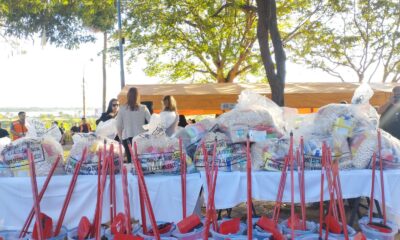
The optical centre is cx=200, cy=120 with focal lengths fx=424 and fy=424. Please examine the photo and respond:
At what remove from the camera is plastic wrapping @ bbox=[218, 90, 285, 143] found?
8.54 ft

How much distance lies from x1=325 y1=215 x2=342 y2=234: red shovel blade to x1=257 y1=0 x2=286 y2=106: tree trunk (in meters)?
3.37

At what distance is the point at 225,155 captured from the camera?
8.28ft

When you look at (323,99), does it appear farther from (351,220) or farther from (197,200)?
(197,200)

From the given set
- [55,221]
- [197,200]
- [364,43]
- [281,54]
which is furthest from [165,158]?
[364,43]

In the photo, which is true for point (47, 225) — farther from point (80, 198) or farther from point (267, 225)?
point (267, 225)

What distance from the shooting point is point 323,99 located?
8477 millimetres

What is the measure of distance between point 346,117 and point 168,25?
32.5 feet

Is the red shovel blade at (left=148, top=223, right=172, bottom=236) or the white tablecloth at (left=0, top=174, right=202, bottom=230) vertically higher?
the white tablecloth at (left=0, top=174, right=202, bottom=230)

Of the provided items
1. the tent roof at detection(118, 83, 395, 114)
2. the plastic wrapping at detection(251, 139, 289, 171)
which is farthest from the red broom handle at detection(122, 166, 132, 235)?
the tent roof at detection(118, 83, 395, 114)

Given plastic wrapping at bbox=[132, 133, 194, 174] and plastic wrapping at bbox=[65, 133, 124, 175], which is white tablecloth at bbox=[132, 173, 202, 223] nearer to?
plastic wrapping at bbox=[132, 133, 194, 174]

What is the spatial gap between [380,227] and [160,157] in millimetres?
1285

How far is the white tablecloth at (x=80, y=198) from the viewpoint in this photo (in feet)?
7.88

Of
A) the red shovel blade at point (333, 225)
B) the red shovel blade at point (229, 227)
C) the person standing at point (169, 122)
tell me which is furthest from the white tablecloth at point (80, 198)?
the red shovel blade at point (333, 225)

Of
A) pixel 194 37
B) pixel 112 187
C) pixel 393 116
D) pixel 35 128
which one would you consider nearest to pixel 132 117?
pixel 35 128
